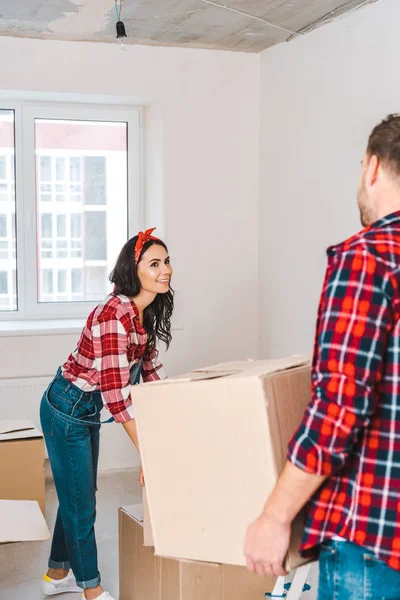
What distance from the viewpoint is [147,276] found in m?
2.41

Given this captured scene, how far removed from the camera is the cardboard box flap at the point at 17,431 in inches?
127

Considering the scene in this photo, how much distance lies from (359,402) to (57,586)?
6.50 feet

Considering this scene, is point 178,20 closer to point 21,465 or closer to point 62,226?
point 62,226

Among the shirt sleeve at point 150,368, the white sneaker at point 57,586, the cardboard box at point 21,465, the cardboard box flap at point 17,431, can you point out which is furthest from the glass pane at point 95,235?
the white sneaker at point 57,586

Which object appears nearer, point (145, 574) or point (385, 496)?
point (385, 496)

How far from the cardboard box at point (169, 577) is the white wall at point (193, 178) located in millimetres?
1719

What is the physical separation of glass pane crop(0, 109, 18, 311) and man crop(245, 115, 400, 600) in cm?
334

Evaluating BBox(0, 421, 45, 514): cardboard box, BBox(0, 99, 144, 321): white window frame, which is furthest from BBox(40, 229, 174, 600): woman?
BBox(0, 99, 144, 321): white window frame

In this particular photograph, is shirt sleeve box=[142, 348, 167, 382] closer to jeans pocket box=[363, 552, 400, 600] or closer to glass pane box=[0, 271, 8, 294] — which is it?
jeans pocket box=[363, 552, 400, 600]

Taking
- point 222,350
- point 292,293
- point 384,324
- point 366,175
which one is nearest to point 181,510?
point 384,324

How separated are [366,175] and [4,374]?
308 centimetres

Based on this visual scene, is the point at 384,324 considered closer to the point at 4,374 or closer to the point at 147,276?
the point at 147,276

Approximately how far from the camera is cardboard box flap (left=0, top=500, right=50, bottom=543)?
6.06 feet

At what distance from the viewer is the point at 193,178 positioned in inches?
162
